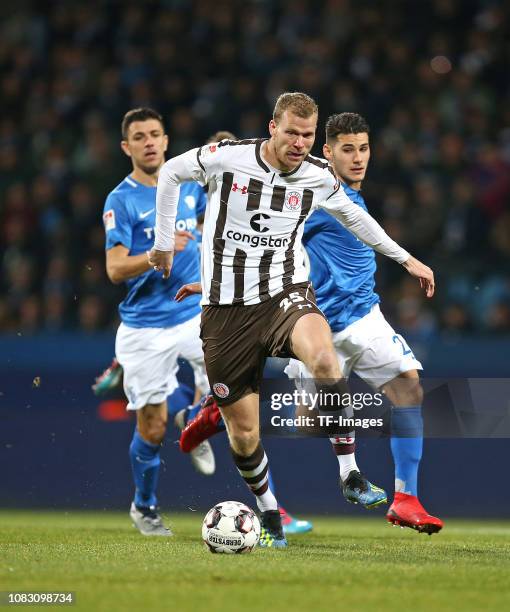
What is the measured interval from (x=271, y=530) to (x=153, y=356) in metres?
2.04

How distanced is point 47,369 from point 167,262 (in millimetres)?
4591

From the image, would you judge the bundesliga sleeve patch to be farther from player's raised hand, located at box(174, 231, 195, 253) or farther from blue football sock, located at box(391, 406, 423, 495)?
blue football sock, located at box(391, 406, 423, 495)

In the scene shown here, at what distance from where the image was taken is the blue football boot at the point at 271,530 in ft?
22.7

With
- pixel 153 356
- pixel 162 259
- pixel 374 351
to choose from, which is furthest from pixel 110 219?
pixel 374 351

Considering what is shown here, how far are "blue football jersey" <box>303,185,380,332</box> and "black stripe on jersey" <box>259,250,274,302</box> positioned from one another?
972 millimetres

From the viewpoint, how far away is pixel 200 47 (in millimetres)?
14852

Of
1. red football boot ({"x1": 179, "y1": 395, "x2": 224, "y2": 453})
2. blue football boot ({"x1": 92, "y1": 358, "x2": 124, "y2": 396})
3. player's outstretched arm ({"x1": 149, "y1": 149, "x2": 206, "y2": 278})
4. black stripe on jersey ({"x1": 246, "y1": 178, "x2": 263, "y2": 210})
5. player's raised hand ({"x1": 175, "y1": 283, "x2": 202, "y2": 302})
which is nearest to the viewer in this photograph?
black stripe on jersey ({"x1": 246, "y1": 178, "x2": 263, "y2": 210})

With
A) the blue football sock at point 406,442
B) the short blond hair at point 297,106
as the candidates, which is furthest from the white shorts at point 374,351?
the short blond hair at point 297,106

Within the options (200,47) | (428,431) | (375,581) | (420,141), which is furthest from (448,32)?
(375,581)

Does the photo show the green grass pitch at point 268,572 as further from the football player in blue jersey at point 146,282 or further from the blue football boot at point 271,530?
the football player in blue jersey at point 146,282

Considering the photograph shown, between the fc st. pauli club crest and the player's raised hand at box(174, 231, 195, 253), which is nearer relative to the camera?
the fc st. pauli club crest

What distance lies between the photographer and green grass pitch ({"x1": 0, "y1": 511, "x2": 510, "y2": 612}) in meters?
4.80

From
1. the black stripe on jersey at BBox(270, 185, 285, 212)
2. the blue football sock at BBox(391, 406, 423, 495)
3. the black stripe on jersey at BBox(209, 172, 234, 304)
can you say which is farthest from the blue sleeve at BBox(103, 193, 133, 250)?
the blue football sock at BBox(391, 406, 423, 495)

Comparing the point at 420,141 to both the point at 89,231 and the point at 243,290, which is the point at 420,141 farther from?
the point at 243,290
